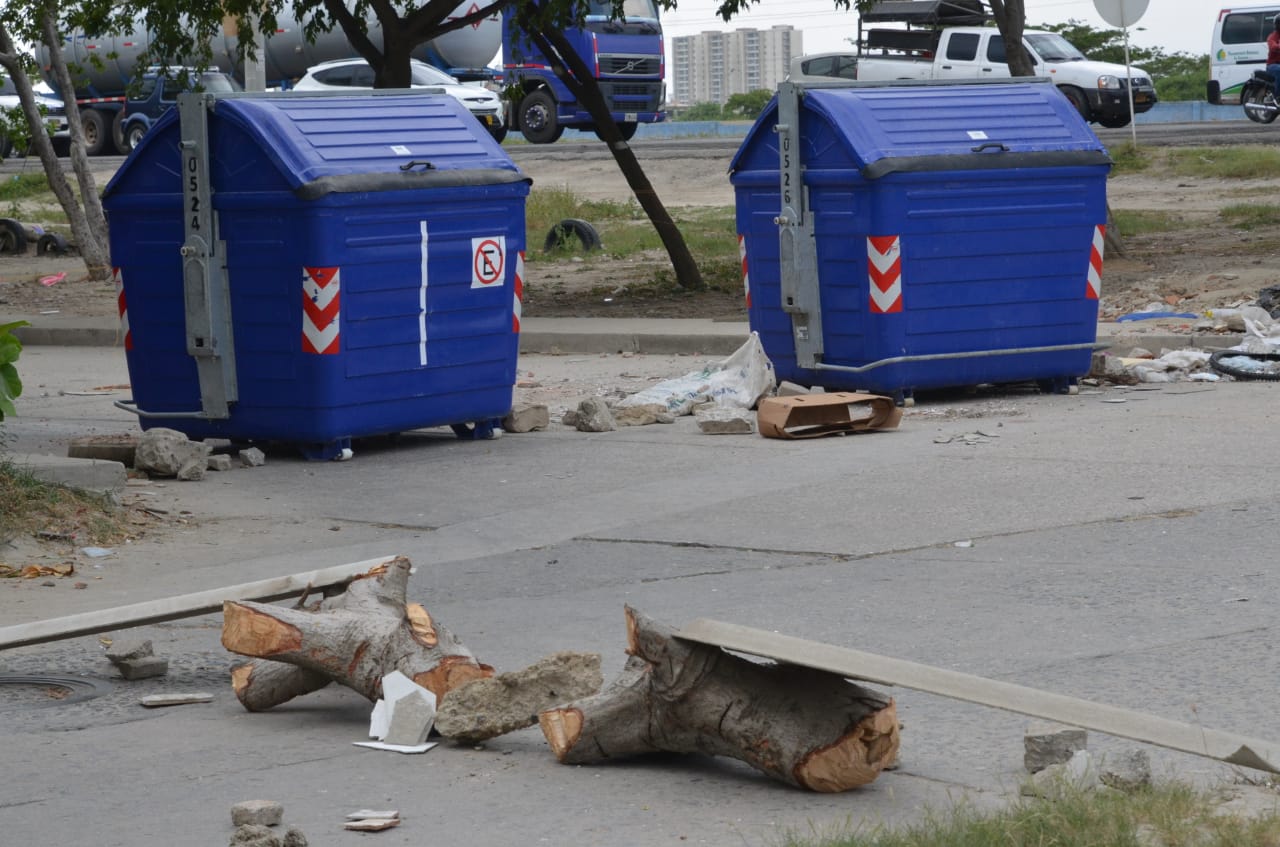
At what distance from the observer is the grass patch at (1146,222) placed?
20.9m

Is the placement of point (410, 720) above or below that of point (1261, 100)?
above

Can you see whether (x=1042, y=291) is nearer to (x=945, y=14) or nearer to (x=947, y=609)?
(x=947, y=609)

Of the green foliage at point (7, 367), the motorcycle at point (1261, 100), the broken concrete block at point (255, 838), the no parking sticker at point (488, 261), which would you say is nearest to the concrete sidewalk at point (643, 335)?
the no parking sticker at point (488, 261)

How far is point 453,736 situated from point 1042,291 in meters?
7.77

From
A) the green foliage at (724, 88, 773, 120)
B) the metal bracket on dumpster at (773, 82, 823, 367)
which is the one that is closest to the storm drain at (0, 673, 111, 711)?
the metal bracket on dumpster at (773, 82, 823, 367)

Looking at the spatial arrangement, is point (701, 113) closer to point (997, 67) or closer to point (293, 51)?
point (293, 51)

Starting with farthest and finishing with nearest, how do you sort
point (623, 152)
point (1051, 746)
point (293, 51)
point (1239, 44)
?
1. point (1239, 44)
2. point (293, 51)
3. point (623, 152)
4. point (1051, 746)

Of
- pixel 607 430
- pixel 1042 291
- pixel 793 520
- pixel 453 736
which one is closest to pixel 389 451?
pixel 607 430

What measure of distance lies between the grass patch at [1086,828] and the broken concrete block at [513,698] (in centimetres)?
105

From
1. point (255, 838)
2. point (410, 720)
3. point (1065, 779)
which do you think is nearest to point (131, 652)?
point (410, 720)

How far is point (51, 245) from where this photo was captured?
84.8 ft

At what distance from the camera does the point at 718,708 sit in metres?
4.39

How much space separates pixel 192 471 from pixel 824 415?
3433 millimetres

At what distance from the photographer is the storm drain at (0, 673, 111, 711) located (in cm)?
543
